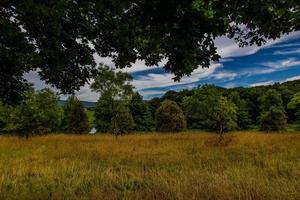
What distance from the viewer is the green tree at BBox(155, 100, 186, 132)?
55.2 metres

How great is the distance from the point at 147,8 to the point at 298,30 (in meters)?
2.08

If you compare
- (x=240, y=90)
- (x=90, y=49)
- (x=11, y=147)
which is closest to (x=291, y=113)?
(x=240, y=90)

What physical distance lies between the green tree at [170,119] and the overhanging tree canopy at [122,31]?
47.1 meters

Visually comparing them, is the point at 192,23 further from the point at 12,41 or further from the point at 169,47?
the point at 12,41

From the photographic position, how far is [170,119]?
182 ft

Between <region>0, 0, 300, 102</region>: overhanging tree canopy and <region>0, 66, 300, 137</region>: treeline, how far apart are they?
1.36 m

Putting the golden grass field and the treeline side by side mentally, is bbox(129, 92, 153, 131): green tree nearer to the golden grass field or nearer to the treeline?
the treeline

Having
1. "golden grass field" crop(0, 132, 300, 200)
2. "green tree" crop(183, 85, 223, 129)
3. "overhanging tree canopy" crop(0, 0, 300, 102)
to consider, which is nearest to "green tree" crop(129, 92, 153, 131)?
"green tree" crop(183, 85, 223, 129)

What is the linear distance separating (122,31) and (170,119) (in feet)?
164

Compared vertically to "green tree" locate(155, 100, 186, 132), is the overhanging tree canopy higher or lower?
higher

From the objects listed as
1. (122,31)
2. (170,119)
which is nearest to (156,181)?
(122,31)

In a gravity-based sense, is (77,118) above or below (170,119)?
above

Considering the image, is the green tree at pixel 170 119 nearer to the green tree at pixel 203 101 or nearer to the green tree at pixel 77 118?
the green tree at pixel 77 118

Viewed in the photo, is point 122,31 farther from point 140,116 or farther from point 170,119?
point 140,116
